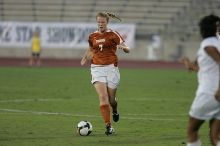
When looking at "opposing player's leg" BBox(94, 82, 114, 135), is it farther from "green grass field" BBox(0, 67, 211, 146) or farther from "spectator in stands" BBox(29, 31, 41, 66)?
"spectator in stands" BBox(29, 31, 41, 66)

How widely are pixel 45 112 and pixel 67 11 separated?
30.8m

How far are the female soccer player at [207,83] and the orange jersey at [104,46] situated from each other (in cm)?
467

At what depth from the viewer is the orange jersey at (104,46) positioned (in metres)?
14.5

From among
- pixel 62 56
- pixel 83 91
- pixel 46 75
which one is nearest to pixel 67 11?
pixel 62 56

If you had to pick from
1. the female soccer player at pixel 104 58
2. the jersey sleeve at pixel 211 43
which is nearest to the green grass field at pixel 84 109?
the female soccer player at pixel 104 58

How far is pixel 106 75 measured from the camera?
47.2 feet

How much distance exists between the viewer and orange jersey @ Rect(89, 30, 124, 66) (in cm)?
1449

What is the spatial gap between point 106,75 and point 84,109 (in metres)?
4.72

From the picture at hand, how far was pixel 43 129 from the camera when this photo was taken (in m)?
14.5

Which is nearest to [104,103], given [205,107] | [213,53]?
[205,107]

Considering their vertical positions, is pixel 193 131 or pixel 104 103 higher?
pixel 193 131

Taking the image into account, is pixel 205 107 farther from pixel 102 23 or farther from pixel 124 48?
pixel 102 23

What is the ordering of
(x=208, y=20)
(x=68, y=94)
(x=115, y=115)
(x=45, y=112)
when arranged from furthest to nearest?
(x=68, y=94) < (x=45, y=112) < (x=115, y=115) < (x=208, y=20)

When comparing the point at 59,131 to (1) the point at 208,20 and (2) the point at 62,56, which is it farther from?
(2) the point at 62,56
